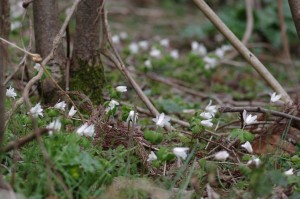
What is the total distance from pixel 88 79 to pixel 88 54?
0.16 m

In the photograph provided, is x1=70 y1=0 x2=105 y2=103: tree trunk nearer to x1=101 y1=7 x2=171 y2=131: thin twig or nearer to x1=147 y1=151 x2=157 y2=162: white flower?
x1=101 y1=7 x2=171 y2=131: thin twig

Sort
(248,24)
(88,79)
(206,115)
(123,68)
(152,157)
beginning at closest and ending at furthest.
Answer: (152,157) < (206,115) < (123,68) < (88,79) < (248,24)

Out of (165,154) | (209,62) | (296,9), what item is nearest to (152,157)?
(165,154)

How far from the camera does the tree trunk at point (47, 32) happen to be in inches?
128

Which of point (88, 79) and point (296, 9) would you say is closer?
point (296, 9)

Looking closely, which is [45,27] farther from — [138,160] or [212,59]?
[212,59]

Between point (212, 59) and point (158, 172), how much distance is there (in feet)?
7.68

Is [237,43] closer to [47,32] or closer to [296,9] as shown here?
[296,9]

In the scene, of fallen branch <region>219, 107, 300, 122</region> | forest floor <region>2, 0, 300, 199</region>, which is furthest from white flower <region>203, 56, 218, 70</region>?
fallen branch <region>219, 107, 300, 122</region>

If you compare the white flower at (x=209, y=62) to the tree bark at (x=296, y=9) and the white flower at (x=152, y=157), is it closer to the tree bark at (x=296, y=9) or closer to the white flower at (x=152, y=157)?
the tree bark at (x=296, y=9)

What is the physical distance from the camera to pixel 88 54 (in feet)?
11.1

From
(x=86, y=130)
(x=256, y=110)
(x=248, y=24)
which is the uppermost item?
(x=86, y=130)

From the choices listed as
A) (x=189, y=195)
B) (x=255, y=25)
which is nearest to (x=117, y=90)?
(x=189, y=195)

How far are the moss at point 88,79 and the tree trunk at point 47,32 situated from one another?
10cm
